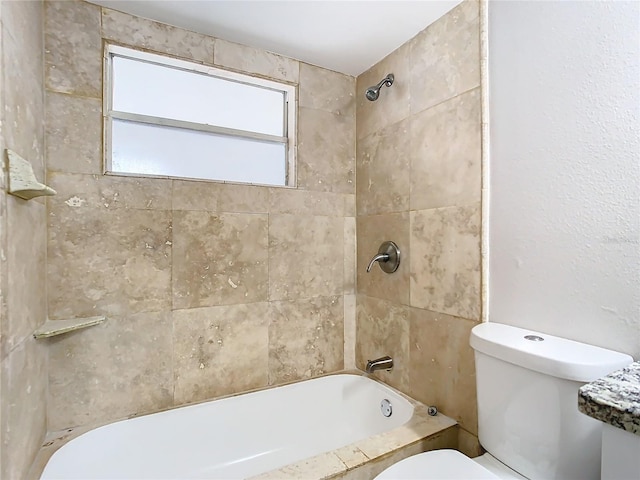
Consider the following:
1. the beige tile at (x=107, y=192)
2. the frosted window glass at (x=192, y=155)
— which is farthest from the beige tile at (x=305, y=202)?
the beige tile at (x=107, y=192)

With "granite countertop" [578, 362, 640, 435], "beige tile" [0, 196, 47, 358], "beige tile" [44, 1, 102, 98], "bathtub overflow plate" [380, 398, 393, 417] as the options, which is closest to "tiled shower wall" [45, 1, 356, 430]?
"beige tile" [44, 1, 102, 98]

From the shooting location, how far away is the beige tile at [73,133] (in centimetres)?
137

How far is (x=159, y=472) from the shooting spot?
147cm

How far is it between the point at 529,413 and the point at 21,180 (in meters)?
1.74

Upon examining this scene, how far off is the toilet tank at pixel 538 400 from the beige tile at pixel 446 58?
1068 millimetres

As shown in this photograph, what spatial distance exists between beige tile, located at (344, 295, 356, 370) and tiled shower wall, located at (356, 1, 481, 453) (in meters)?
0.11

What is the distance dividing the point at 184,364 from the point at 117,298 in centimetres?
46

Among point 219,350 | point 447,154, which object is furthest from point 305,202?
point 219,350

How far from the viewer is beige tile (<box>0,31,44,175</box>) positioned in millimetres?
952

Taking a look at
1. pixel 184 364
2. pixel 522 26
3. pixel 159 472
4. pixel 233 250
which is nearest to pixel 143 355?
pixel 184 364

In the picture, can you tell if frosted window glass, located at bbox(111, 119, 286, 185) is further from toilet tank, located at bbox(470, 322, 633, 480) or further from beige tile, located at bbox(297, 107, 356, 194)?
toilet tank, located at bbox(470, 322, 633, 480)

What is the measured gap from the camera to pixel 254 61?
1.78 meters

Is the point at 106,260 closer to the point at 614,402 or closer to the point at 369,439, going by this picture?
the point at 369,439

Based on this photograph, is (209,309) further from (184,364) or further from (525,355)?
(525,355)
